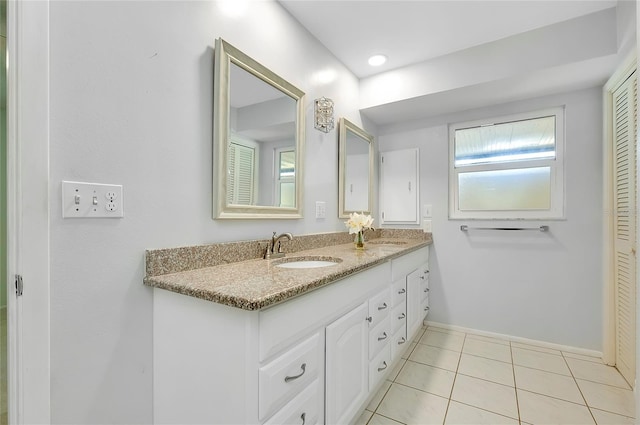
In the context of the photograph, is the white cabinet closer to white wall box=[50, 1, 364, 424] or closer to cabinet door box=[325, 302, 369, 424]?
cabinet door box=[325, 302, 369, 424]

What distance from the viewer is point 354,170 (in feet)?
8.13

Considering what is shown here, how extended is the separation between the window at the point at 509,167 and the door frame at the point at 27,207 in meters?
2.71

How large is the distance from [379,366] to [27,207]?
1.61 m

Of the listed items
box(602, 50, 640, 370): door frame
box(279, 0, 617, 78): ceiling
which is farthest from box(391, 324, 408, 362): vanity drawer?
box(279, 0, 617, 78): ceiling

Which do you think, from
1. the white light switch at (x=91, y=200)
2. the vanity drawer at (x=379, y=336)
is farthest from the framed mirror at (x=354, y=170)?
the white light switch at (x=91, y=200)

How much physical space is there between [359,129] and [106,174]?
6.53ft

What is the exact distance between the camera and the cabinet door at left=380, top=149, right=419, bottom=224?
9.11 ft

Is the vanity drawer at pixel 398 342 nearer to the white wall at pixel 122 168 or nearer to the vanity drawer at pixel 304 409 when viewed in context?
the vanity drawer at pixel 304 409

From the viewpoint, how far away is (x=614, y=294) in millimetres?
1991

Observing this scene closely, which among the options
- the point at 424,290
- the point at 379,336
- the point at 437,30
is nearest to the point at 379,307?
the point at 379,336

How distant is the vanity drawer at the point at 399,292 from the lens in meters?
1.76

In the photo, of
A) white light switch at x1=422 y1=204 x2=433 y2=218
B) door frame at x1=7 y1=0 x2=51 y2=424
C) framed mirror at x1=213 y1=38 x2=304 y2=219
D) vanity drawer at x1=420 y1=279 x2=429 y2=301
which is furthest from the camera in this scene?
white light switch at x1=422 y1=204 x2=433 y2=218

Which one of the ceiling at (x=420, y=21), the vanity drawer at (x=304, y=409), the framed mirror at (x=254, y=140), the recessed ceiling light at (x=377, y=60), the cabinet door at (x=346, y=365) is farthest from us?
the recessed ceiling light at (x=377, y=60)

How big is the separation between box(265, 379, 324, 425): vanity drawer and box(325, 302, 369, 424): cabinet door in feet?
0.19
